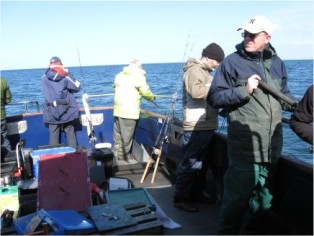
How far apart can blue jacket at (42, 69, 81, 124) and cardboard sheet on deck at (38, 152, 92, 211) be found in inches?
89.6

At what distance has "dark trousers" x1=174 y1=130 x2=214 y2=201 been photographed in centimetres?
369

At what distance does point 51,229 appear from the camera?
2.73 metres

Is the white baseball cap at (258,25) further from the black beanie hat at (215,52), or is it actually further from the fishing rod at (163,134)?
the fishing rod at (163,134)

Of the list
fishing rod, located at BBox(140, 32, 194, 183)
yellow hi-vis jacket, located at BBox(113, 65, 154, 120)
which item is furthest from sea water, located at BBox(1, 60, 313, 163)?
yellow hi-vis jacket, located at BBox(113, 65, 154, 120)

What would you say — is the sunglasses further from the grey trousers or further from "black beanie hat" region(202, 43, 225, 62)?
the grey trousers

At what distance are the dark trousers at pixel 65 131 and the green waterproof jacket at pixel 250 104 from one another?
151 inches

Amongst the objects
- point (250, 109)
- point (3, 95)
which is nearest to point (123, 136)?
point (3, 95)

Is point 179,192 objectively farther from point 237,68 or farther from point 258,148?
A: point 237,68

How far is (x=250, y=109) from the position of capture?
2709 millimetres

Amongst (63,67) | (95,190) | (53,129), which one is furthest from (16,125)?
(95,190)

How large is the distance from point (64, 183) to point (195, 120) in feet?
4.77

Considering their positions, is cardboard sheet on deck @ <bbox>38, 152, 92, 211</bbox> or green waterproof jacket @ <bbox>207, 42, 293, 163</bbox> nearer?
green waterproof jacket @ <bbox>207, 42, 293, 163</bbox>

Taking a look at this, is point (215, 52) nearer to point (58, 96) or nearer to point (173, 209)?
point (173, 209)

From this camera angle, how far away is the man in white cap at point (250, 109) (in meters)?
2.69
